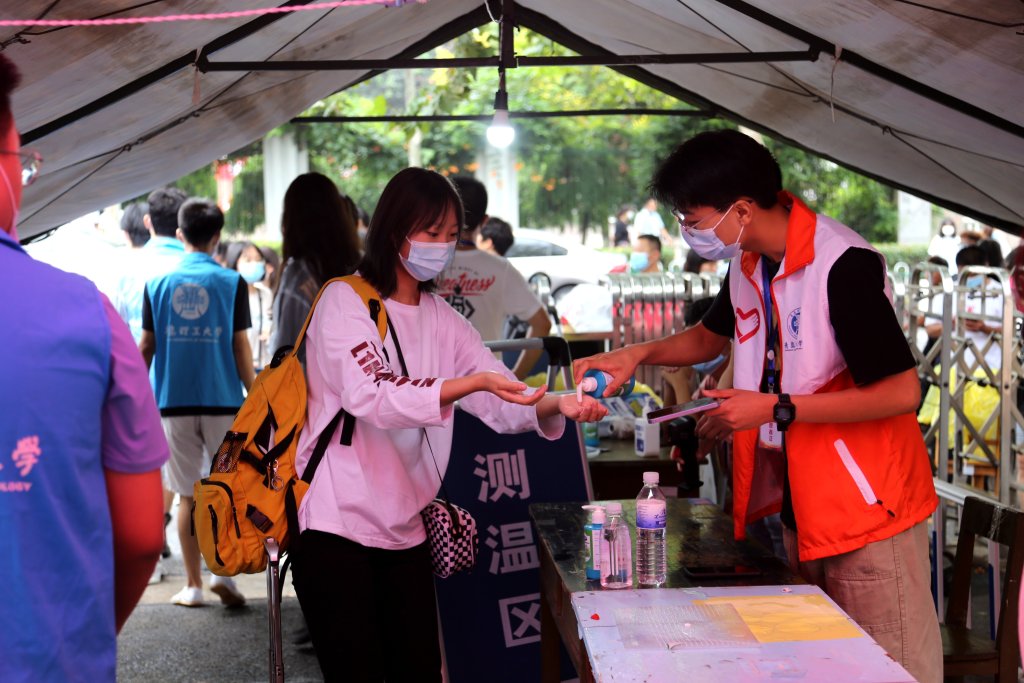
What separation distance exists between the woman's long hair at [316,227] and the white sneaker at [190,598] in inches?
80.2

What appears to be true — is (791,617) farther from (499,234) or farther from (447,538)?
(499,234)

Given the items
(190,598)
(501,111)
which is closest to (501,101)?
(501,111)

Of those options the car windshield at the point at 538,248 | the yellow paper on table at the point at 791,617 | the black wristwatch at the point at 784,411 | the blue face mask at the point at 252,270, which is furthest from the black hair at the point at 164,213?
the car windshield at the point at 538,248

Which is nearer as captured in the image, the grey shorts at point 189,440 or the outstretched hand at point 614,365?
the outstretched hand at point 614,365

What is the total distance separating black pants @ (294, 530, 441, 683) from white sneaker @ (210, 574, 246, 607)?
2995 millimetres

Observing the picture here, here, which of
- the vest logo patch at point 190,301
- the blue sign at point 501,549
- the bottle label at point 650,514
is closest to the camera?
the bottle label at point 650,514

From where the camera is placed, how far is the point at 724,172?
2.88 m

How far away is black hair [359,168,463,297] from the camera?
3.11 metres

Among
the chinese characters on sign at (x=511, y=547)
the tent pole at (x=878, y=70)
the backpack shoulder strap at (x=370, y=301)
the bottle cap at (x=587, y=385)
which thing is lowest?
the chinese characters on sign at (x=511, y=547)

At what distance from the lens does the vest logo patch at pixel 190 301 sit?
5715mm

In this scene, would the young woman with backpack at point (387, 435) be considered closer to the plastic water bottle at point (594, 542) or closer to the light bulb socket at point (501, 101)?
the plastic water bottle at point (594, 542)

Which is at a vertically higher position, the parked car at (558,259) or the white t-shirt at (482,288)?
the parked car at (558,259)

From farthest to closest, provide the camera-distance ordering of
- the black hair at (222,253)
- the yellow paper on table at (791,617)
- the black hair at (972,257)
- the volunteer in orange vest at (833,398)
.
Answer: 1. the black hair at (222,253)
2. the black hair at (972,257)
3. the volunteer in orange vest at (833,398)
4. the yellow paper on table at (791,617)

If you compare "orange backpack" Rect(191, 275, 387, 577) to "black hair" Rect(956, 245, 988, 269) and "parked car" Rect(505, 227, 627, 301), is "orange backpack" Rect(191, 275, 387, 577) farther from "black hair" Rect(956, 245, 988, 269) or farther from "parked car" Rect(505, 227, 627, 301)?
"parked car" Rect(505, 227, 627, 301)
